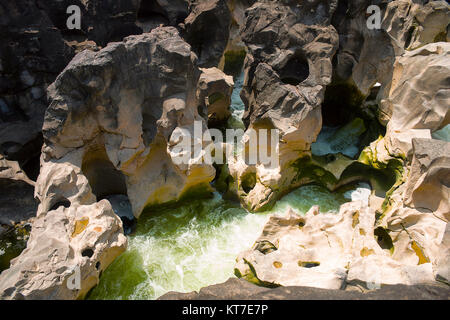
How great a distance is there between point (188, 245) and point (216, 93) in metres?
3.98

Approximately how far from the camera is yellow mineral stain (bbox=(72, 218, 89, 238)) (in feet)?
15.0

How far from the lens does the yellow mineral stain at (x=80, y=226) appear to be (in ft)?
15.0

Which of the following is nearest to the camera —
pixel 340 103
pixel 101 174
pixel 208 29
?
pixel 101 174

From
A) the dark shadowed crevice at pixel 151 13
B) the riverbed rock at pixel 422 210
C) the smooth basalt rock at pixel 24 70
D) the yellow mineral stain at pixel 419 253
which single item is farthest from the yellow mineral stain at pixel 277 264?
the dark shadowed crevice at pixel 151 13

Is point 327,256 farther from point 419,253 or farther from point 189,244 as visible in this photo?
point 189,244

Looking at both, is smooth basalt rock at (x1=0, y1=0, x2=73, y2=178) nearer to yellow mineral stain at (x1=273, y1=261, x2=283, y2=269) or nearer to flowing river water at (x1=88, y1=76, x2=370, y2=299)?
flowing river water at (x1=88, y1=76, x2=370, y2=299)

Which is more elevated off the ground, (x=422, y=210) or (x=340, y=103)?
(x=340, y=103)

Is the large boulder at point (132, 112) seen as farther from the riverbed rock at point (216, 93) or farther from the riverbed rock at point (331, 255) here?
the riverbed rock at point (331, 255)

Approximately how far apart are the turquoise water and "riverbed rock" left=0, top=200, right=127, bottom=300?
0.61 metres

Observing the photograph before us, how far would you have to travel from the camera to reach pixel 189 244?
18.9 ft

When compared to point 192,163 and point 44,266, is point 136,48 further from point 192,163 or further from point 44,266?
point 44,266

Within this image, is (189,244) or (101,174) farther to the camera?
(101,174)

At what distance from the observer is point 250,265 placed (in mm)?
4562

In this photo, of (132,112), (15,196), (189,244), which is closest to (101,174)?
(132,112)
